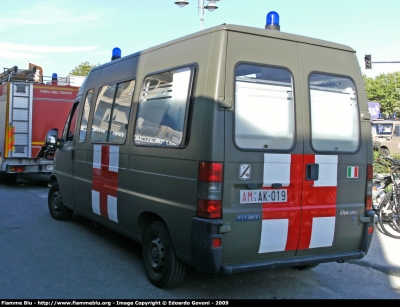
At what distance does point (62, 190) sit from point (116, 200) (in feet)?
7.57

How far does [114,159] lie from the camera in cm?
585

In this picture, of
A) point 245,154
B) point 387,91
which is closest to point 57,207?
point 245,154

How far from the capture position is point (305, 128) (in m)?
4.66

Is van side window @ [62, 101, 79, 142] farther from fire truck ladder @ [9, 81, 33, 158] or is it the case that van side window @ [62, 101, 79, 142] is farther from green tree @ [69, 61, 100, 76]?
green tree @ [69, 61, 100, 76]

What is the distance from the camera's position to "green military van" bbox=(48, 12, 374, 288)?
424 centimetres

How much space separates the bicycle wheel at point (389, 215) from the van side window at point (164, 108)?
432cm

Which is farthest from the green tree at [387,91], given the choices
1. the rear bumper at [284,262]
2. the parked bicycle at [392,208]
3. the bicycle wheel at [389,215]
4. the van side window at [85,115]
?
the rear bumper at [284,262]

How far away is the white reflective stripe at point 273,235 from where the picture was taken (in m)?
4.41

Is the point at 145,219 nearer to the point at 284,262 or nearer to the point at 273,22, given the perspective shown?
the point at 284,262

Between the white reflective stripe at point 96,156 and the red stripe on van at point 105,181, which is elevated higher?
the white reflective stripe at point 96,156

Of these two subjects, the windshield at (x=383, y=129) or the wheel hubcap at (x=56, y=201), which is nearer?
the wheel hubcap at (x=56, y=201)

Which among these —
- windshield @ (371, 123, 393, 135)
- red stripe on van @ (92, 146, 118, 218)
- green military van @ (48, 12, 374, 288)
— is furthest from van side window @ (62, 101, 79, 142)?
windshield @ (371, 123, 393, 135)

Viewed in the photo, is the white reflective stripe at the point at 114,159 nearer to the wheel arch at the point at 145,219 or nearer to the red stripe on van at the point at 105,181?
the red stripe on van at the point at 105,181

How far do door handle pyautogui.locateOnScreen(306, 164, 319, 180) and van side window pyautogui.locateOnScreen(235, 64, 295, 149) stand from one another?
1.04ft
